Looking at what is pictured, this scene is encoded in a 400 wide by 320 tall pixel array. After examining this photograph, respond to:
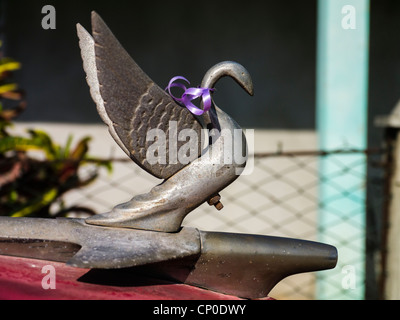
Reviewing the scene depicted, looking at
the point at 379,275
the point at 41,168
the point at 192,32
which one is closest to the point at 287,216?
the point at 379,275

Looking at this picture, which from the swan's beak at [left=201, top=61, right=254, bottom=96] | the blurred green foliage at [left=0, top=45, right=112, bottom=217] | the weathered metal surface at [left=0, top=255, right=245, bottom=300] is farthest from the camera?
the blurred green foliage at [left=0, top=45, right=112, bottom=217]

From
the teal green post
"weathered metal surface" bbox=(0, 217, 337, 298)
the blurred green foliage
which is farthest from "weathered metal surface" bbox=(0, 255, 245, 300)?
the teal green post

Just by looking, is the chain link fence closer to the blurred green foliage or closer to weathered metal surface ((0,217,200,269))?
the blurred green foliage

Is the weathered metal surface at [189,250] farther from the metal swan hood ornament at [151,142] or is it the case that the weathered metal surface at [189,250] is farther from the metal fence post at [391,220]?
the metal fence post at [391,220]

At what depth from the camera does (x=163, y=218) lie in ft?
3.51

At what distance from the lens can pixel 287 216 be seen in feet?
11.3

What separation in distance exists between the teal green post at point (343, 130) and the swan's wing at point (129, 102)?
2067mm

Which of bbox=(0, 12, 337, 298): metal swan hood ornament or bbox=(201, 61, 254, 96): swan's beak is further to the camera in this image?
bbox=(201, 61, 254, 96): swan's beak

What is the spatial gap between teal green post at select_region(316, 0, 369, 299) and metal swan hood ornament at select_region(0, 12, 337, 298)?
191cm

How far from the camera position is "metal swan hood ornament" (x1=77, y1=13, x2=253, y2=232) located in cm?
103

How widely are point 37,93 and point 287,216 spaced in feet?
5.98

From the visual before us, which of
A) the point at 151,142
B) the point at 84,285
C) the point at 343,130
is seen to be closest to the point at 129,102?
the point at 151,142

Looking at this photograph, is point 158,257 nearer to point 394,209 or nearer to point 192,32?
point 394,209

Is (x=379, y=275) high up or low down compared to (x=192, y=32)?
down
